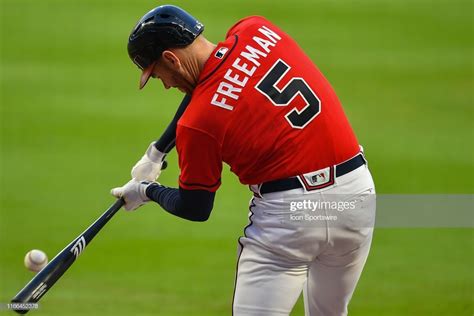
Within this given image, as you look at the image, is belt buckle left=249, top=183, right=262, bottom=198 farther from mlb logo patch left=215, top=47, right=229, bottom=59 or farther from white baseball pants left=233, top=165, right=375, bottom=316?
mlb logo patch left=215, top=47, right=229, bottom=59

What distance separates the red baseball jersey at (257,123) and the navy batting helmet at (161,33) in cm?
16

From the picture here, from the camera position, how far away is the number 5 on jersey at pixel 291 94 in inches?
143

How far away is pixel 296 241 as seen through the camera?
3.68m

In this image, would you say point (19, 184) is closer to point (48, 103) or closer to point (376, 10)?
point (48, 103)

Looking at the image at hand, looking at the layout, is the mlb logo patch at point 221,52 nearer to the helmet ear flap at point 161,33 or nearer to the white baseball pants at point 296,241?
the helmet ear flap at point 161,33

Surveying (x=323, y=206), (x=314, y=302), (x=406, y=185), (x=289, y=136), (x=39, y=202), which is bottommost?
(x=39, y=202)

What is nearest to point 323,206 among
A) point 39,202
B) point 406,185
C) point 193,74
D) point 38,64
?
point 193,74

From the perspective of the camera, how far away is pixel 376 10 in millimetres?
8250

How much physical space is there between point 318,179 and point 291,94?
0.40 meters

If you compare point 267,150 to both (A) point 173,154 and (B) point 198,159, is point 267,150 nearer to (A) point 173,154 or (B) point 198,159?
(B) point 198,159

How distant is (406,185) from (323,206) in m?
3.00

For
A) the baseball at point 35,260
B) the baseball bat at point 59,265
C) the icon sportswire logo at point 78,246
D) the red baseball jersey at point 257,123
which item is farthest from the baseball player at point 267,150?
the baseball at point 35,260

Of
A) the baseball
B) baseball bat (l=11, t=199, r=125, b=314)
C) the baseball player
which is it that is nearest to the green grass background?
the baseball

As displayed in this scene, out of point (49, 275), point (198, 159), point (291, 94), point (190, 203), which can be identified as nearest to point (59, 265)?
point (49, 275)
